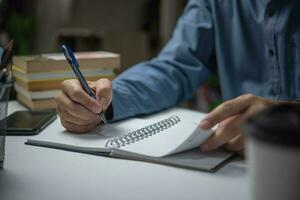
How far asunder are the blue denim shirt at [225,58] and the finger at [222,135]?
0.27 meters

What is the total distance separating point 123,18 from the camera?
2.31 metres

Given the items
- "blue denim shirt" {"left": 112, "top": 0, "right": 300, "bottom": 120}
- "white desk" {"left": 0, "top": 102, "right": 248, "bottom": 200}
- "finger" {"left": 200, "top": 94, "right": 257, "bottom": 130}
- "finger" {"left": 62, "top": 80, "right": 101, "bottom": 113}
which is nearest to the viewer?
"white desk" {"left": 0, "top": 102, "right": 248, "bottom": 200}

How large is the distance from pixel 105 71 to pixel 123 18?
4.12ft

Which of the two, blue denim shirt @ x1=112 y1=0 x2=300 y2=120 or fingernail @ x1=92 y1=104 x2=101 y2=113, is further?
blue denim shirt @ x1=112 y1=0 x2=300 y2=120

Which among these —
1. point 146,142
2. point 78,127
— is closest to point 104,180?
point 146,142

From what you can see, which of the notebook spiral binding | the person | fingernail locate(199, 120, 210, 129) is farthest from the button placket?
fingernail locate(199, 120, 210, 129)

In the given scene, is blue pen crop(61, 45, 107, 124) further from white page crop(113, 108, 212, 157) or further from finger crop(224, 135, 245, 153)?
finger crop(224, 135, 245, 153)

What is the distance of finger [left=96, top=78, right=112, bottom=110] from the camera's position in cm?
84

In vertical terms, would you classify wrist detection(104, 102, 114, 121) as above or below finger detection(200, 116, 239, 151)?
below

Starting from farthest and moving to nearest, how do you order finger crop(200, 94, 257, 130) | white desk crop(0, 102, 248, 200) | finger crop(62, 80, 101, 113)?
finger crop(62, 80, 101, 113), finger crop(200, 94, 257, 130), white desk crop(0, 102, 248, 200)

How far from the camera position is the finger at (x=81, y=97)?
0.81 metres

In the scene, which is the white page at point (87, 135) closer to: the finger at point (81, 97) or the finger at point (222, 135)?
the finger at point (81, 97)

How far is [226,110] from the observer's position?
0.67m

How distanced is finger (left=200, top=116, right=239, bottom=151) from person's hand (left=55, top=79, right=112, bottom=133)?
235mm
